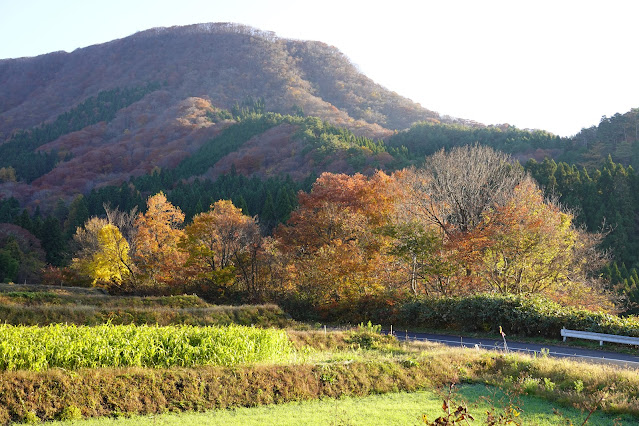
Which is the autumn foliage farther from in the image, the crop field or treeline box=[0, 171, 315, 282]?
the crop field

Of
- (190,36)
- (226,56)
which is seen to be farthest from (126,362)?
(190,36)

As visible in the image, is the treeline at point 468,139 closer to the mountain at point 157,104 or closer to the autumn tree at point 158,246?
the mountain at point 157,104

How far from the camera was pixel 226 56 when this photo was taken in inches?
7244

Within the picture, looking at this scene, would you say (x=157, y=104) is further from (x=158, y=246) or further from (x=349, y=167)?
(x=158, y=246)

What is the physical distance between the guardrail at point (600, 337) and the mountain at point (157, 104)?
182 feet

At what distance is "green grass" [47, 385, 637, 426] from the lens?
8.03m

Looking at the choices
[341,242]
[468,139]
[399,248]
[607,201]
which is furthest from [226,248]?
[468,139]

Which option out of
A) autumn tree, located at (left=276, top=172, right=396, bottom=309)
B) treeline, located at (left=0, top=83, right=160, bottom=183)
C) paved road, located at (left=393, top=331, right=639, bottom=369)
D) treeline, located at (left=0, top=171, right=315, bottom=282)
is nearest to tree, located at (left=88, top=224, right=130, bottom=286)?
treeline, located at (left=0, top=171, right=315, bottom=282)

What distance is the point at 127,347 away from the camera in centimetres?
992

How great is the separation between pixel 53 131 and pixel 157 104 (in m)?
28.1

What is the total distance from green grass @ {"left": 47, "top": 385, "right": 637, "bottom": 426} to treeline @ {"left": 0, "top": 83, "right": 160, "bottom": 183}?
115520 millimetres

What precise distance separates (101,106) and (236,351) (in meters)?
157

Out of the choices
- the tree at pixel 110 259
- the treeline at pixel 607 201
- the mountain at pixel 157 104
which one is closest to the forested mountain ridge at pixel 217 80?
the mountain at pixel 157 104

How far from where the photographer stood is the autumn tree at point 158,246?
142 ft
